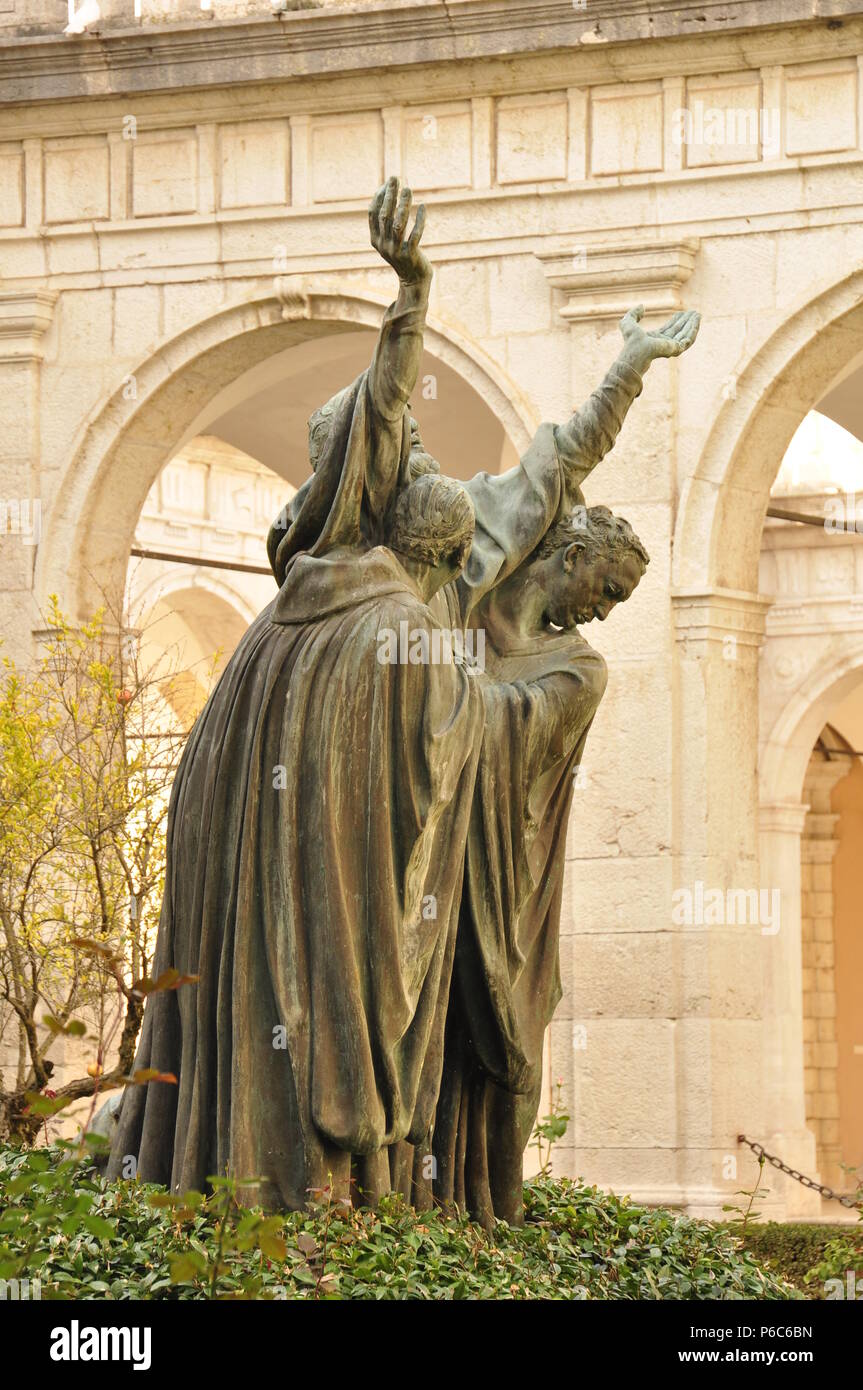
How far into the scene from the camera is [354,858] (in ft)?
17.6

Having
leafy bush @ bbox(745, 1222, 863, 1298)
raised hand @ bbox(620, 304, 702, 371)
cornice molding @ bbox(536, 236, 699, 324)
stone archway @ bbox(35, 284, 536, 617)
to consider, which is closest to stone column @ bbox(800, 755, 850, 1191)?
stone archway @ bbox(35, 284, 536, 617)

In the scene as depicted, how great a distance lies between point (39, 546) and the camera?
13.4 meters

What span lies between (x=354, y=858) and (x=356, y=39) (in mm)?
8348

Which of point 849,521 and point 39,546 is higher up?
point 849,521

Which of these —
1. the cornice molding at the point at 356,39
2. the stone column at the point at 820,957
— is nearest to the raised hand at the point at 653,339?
the cornice molding at the point at 356,39

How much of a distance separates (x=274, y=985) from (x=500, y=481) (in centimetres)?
146

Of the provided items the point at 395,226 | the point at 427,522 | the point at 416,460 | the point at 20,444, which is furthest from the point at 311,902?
the point at 20,444

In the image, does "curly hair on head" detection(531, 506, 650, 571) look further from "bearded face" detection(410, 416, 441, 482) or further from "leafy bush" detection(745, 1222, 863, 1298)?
"leafy bush" detection(745, 1222, 863, 1298)

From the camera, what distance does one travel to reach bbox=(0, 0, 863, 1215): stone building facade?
1223 centimetres

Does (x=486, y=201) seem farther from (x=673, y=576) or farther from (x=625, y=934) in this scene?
(x=625, y=934)

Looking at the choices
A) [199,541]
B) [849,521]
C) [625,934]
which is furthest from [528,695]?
[199,541]

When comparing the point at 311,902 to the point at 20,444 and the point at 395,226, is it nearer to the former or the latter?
the point at 395,226

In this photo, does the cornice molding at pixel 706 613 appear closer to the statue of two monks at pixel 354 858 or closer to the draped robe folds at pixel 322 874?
the statue of two monks at pixel 354 858

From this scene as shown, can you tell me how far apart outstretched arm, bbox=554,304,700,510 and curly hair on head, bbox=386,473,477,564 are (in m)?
0.61
